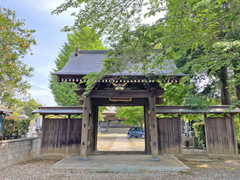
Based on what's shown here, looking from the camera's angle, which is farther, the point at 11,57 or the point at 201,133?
the point at 201,133

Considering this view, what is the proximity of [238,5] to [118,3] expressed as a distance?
9.39 feet

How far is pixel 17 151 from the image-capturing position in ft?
20.2

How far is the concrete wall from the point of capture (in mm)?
5340

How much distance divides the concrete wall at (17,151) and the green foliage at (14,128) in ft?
2.08

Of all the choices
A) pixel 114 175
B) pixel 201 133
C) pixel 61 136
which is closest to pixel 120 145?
pixel 61 136

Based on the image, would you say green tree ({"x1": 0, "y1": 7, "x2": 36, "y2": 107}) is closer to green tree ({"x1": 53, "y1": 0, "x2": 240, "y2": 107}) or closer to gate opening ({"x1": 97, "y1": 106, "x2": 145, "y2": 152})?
green tree ({"x1": 53, "y1": 0, "x2": 240, "y2": 107})

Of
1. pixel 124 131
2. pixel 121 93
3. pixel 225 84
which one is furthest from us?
pixel 124 131

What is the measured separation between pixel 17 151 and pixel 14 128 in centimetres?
137

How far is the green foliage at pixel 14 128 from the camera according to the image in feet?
22.1

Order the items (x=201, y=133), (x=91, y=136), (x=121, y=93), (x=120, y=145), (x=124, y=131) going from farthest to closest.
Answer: (x=124, y=131)
(x=120, y=145)
(x=201, y=133)
(x=91, y=136)
(x=121, y=93)

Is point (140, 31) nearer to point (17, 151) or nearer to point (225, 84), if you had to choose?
point (17, 151)

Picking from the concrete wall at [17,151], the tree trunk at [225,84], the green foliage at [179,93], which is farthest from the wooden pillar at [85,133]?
the tree trunk at [225,84]

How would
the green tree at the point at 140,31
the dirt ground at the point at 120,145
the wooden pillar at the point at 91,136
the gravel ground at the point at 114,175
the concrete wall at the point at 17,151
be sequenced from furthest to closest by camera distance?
the dirt ground at the point at 120,145 < the wooden pillar at the point at 91,136 < the concrete wall at the point at 17,151 < the gravel ground at the point at 114,175 < the green tree at the point at 140,31

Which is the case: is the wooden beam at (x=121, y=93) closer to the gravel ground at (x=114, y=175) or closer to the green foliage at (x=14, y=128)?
the gravel ground at (x=114, y=175)
